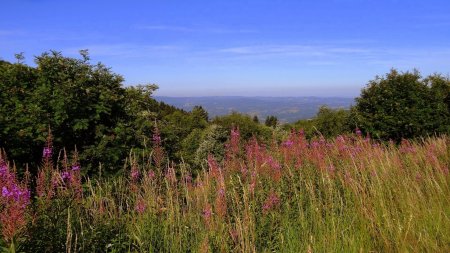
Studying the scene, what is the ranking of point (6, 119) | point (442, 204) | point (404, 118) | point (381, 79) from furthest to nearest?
point (381, 79) < point (404, 118) < point (6, 119) < point (442, 204)

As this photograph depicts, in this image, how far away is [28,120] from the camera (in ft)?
18.9

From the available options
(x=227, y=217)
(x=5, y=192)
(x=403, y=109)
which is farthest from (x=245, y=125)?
(x=5, y=192)

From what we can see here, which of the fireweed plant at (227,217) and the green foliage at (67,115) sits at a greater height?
the green foliage at (67,115)

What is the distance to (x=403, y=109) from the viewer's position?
12.3 m

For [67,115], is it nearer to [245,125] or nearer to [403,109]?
[403,109]

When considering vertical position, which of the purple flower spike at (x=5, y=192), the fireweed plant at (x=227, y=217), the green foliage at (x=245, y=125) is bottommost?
the green foliage at (x=245, y=125)

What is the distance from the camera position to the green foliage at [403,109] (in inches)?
481

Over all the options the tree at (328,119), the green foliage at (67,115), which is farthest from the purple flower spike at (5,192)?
the tree at (328,119)

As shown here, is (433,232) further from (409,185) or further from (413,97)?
(413,97)

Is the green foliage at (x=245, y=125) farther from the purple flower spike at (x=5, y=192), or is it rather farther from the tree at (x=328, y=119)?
the purple flower spike at (x=5, y=192)

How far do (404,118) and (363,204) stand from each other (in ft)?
31.7

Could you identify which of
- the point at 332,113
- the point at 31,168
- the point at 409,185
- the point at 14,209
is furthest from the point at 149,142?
the point at 332,113

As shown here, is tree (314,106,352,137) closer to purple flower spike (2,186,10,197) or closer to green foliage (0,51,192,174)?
green foliage (0,51,192,174)

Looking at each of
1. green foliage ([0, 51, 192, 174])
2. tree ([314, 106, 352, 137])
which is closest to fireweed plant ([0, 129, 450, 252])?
green foliage ([0, 51, 192, 174])
